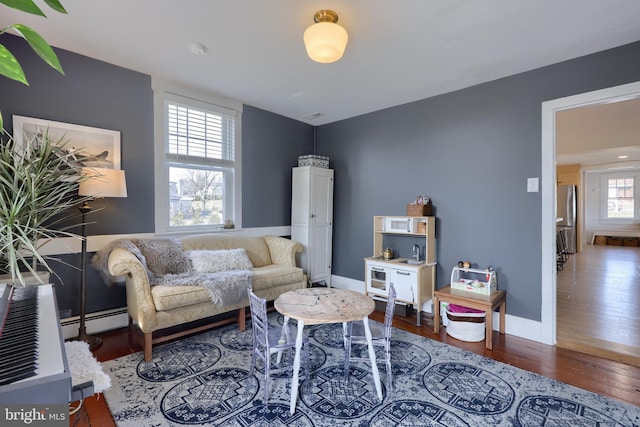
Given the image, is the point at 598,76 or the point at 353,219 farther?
the point at 353,219

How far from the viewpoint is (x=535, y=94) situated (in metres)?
2.95

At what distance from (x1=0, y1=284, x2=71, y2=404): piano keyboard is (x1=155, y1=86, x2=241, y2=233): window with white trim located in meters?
2.34

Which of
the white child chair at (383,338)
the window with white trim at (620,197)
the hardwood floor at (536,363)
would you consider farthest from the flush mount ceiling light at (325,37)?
the window with white trim at (620,197)

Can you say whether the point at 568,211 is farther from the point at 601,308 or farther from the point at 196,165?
the point at 196,165

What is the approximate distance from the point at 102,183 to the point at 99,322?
1386mm

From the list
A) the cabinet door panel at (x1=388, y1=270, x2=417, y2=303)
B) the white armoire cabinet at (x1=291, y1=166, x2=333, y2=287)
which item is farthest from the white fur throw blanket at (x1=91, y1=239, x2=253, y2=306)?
the cabinet door panel at (x1=388, y1=270, x2=417, y2=303)

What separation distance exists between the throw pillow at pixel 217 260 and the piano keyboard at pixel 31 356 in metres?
1.95

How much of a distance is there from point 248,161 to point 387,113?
194 centimetres

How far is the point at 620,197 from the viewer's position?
349 inches

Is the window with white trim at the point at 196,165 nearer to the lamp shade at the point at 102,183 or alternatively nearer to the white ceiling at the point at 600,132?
the lamp shade at the point at 102,183

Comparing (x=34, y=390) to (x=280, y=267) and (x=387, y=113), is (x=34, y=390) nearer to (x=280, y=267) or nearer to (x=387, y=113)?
(x=280, y=267)

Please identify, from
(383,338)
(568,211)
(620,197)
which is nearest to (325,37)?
(383,338)

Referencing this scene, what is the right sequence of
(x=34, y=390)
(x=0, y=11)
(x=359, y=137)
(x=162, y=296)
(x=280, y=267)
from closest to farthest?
A: (x=34, y=390) < (x=0, y=11) < (x=162, y=296) < (x=280, y=267) < (x=359, y=137)

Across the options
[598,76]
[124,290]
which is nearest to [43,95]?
[124,290]
